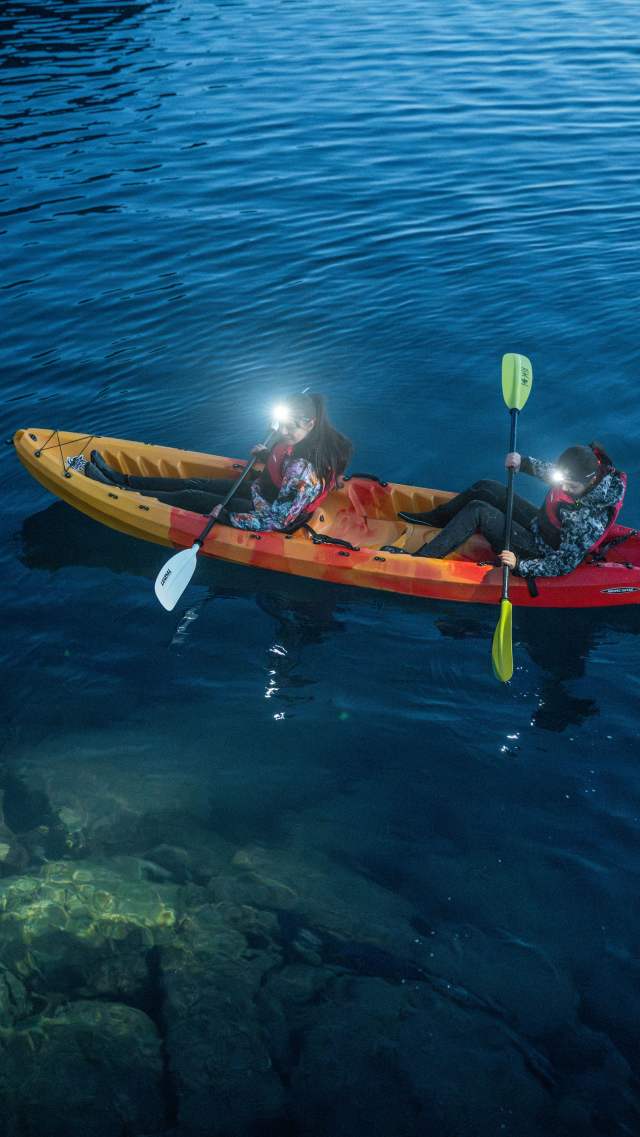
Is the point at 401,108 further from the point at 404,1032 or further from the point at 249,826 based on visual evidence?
the point at 404,1032

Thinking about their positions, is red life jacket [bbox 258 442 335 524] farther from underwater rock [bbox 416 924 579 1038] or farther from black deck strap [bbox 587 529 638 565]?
underwater rock [bbox 416 924 579 1038]

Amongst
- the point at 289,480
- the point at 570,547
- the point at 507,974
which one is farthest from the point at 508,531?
the point at 507,974

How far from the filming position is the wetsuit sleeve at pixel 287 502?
8086 millimetres

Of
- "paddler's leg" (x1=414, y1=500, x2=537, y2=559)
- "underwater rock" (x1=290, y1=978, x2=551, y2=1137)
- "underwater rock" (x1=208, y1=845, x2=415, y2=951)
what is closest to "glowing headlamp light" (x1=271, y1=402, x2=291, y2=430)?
"paddler's leg" (x1=414, y1=500, x2=537, y2=559)

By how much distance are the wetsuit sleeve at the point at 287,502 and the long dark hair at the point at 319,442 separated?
3.1 inches

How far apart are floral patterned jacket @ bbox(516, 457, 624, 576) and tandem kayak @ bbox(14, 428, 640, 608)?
146 millimetres

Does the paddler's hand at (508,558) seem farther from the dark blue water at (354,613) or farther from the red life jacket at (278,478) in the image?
the red life jacket at (278,478)

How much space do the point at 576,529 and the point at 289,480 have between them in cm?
252

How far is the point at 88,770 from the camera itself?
6.53 meters

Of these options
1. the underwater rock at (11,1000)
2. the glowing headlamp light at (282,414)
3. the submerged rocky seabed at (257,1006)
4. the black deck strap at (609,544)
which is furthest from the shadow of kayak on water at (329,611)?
the underwater rock at (11,1000)

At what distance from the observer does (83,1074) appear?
4805 mm

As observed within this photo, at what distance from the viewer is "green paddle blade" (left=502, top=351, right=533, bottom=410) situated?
888 centimetres

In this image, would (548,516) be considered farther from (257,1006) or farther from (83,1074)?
(83,1074)

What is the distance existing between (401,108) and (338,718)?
16.5 meters
